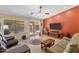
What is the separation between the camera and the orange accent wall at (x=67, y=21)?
1917 millimetres

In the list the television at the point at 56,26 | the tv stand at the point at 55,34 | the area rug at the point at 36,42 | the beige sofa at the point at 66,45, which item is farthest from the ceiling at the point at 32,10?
the beige sofa at the point at 66,45

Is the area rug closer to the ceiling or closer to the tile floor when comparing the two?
the tile floor

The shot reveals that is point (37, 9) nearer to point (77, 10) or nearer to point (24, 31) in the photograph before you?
point (24, 31)

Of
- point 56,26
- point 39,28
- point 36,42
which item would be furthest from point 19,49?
point 56,26

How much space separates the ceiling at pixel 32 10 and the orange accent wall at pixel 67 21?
11 cm

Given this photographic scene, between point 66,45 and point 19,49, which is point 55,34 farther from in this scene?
point 19,49

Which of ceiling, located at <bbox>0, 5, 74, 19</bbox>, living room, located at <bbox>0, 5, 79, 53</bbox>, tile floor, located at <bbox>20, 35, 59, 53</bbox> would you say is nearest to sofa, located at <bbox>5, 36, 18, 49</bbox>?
living room, located at <bbox>0, 5, 79, 53</bbox>

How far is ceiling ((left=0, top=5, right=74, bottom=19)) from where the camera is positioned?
65.3 inches

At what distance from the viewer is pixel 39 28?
6.49 ft

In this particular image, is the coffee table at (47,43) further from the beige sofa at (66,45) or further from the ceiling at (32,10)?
the ceiling at (32,10)

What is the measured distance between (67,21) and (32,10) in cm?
80
